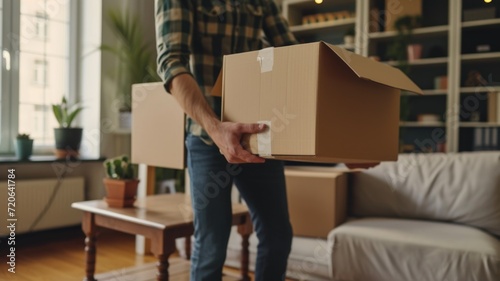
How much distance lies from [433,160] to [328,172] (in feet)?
1.71

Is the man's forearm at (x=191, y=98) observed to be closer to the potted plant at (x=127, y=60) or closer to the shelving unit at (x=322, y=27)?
the potted plant at (x=127, y=60)

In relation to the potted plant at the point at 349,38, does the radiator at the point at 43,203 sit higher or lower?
lower

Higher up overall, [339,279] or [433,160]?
[433,160]

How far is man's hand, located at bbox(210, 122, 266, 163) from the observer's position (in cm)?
87

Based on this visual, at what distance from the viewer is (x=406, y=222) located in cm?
194

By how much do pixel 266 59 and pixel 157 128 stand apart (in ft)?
3.03

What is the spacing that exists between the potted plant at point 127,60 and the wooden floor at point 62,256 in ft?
2.82

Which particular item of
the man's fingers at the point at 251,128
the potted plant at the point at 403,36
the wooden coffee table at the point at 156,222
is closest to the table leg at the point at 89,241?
the wooden coffee table at the point at 156,222

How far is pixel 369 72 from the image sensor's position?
843 mm

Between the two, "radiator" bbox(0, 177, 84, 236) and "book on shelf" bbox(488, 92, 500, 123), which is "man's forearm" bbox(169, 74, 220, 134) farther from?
"book on shelf" bbox(488, 92, 500, 123)

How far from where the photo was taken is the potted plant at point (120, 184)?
185 centimetres

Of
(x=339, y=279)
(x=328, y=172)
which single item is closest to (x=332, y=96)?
(x=339, y=279)

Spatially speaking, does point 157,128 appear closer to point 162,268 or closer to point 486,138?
point 162,268

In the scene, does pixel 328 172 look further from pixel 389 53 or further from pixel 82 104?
pixel 82 104
